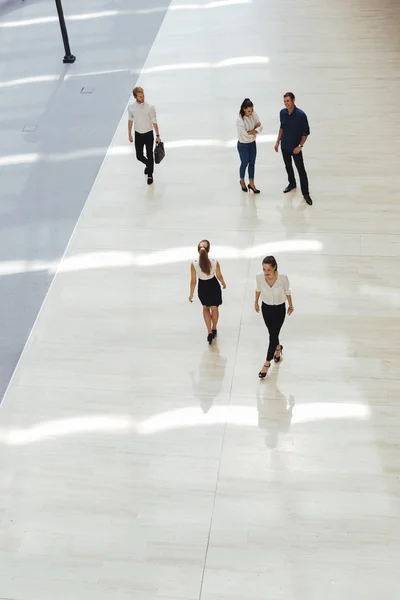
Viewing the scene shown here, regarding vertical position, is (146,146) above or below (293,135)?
below

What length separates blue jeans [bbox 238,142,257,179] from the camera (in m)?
9.73

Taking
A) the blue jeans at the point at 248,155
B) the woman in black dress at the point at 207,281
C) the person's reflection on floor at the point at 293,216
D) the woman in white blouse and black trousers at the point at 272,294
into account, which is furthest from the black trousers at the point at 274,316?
the blue jeans at the point at 248,155

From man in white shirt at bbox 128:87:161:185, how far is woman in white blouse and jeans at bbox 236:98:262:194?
1.14 m

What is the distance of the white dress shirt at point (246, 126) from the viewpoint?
9.34m

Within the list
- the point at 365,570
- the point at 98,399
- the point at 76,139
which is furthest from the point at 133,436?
the point at 76,139

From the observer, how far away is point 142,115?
9.84 m

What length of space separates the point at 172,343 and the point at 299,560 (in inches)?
112

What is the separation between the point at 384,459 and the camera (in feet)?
22.9

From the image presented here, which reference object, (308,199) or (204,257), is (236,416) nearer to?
(204,257)

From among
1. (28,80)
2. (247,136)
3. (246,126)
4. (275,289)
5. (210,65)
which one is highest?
(246,126)

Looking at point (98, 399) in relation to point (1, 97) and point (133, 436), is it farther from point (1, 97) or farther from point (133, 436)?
point (1, 97)

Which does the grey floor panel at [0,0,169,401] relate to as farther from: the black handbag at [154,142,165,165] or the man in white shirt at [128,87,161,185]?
the black handbag at [154,142,165,165]

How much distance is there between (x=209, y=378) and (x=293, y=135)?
11.1 ft

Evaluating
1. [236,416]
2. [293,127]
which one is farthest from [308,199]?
[236,416]
